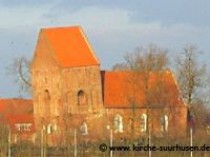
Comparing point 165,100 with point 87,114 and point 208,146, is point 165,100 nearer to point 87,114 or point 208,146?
point 87,114

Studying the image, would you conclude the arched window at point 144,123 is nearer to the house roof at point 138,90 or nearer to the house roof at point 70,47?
the house roof at point 138,90

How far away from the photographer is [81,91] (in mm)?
82062

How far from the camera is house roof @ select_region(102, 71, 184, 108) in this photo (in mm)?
73500

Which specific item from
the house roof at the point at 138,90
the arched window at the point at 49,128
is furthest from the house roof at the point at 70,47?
the arched window at the point at 49,128

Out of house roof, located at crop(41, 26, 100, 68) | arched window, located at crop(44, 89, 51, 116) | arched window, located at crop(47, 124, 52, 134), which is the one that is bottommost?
arched window, located at crop(47, 124, 52, 134)

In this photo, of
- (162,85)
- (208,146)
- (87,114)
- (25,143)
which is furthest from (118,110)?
(208,146)

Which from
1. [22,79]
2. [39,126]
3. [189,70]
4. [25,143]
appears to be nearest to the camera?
[25,143]

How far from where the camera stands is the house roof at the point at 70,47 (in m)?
82.1

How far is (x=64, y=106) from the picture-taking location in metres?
80.8

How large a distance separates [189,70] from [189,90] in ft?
6.25

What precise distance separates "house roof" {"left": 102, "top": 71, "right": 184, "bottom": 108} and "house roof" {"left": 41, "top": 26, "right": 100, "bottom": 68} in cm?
409

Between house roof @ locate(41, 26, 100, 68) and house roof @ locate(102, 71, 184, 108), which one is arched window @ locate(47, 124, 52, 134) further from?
house roof @ locate(102, 71, 184, 108)

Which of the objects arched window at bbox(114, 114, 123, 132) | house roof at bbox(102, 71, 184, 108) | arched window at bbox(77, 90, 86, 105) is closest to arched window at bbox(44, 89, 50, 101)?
arched window at bbox(77, 90, 86, 105)

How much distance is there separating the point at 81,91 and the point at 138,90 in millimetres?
8688
